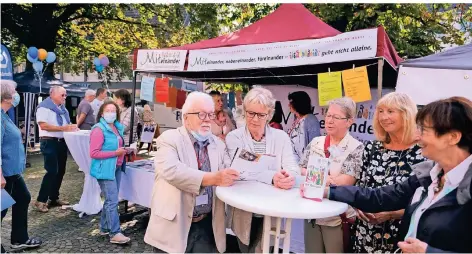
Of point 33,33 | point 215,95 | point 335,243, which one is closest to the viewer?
point 335,243

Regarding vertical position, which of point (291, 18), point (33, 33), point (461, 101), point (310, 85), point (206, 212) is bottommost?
point (206, 212)

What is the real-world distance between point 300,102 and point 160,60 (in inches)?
79.5

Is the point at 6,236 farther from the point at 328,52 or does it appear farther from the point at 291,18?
the point at 291,18

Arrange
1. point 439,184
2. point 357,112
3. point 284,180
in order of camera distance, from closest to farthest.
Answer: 1. point 439,184
2. point 284,180
3. point 357,112

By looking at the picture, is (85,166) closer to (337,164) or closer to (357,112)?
(337,164)

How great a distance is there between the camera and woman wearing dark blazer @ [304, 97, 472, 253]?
4.17 ft

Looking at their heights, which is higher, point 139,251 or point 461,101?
point 461,101

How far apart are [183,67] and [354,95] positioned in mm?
2210

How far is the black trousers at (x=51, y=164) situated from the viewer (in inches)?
183

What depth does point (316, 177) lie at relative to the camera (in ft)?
5.90

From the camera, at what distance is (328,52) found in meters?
3.43

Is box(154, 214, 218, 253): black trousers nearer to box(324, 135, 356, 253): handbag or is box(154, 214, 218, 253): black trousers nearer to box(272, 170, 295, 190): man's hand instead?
box(272, 170, 295, 190): man's hand

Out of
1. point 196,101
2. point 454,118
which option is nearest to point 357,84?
point 196,101

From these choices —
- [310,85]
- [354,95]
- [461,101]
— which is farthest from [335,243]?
[310,85]
